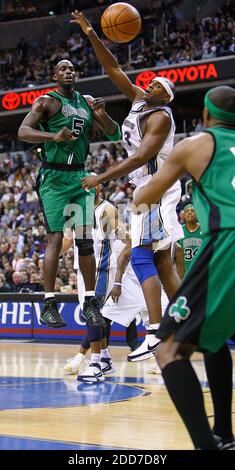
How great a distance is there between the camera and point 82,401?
6.05 metres

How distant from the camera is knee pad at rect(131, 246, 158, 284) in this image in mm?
6871

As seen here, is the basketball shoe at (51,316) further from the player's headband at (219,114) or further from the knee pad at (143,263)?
the player's headband at (219,114)

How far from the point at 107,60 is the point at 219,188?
3524 millimetres

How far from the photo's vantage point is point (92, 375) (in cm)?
728

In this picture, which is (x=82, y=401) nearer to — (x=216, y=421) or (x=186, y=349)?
(x=216, y=421)

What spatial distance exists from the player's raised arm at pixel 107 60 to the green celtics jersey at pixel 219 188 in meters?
3.27

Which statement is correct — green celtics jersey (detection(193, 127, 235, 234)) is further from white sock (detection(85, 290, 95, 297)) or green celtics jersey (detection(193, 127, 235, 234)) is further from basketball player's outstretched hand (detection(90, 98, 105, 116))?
basketball player's outstretched hand (detection(90, 98, 105, 116))

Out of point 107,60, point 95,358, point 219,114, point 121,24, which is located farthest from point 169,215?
point 219,114

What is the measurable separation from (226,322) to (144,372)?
454cm

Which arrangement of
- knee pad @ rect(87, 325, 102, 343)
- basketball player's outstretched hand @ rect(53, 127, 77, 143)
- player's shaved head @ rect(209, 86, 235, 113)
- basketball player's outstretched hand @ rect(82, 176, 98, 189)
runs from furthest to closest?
knee pad @ rect(87, 325, 102, 343)
basketball player's outstretched hand @ rect(53, 127, 77, 143)
basketball player's outstretched hand @ rect(82, 176, 98, 189)
player's shaved head @ rect(209, 86, 235, 113)

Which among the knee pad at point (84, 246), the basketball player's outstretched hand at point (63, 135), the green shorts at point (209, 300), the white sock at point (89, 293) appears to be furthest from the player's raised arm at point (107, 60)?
the green shorts at point (209, 300)

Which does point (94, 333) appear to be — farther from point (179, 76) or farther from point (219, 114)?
point (179, 76)

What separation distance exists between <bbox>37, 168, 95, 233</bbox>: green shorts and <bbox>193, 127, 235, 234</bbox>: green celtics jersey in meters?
3.38

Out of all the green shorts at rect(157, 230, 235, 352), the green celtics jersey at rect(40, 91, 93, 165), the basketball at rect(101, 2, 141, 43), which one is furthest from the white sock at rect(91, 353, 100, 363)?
the green shorts at rect(157, 230, 235, 352)
